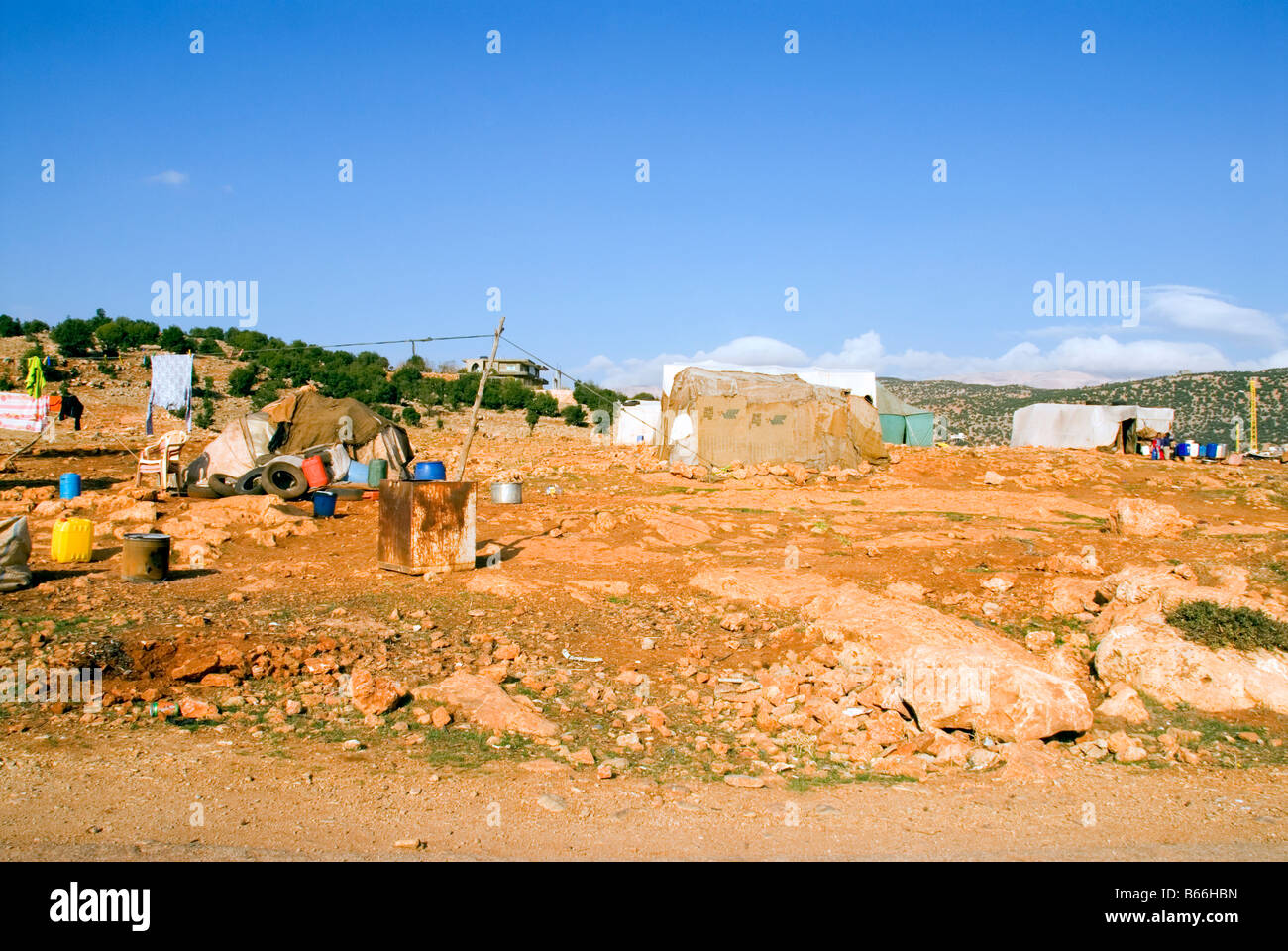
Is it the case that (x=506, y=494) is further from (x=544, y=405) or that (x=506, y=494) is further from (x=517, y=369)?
(x=517, y=369)

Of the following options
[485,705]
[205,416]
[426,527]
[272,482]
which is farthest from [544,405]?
[485,705]

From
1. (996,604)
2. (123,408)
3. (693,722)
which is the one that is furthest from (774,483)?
(123,408)

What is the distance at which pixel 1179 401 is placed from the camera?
2400 inches

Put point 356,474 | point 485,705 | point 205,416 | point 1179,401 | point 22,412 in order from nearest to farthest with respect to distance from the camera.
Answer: point 485,705, point 22,412, point 356,474, point 205,416, point 1179,401

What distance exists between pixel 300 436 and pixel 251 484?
230cm

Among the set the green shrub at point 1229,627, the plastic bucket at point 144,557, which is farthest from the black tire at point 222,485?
the green shrub at point 1229,627

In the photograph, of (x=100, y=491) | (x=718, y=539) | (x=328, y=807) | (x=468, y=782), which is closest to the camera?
(x=328, y=807)

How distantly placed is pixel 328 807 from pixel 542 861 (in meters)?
1.27

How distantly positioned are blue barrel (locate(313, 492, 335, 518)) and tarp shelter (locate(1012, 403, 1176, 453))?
26909mm

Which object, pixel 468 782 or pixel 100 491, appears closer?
pixel 468 782

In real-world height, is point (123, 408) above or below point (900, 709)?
above

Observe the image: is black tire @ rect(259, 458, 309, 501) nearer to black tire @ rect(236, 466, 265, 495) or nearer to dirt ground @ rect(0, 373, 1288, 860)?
black tire @ rect(236, 466, 265, 495)
